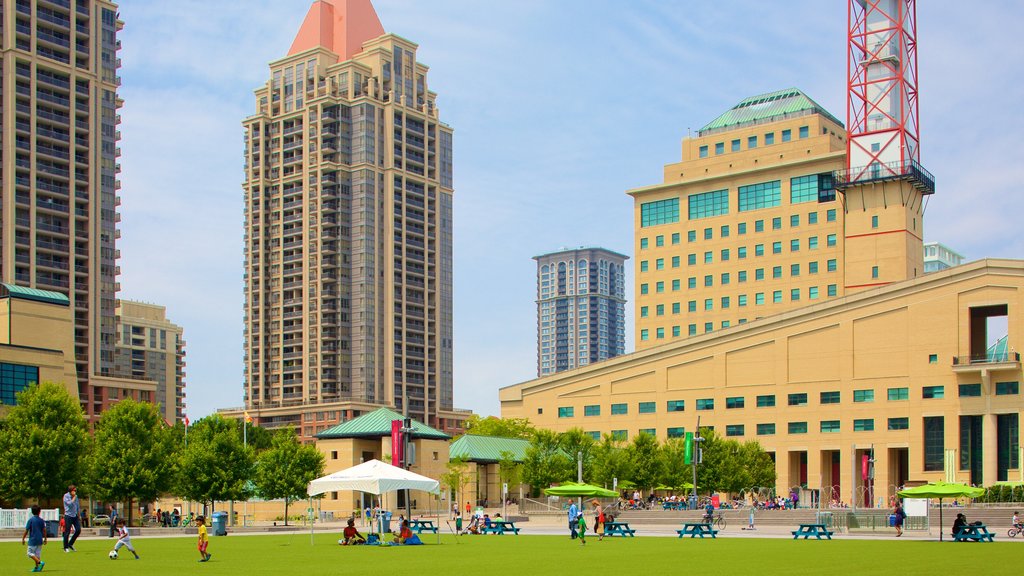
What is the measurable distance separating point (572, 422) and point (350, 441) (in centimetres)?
2536

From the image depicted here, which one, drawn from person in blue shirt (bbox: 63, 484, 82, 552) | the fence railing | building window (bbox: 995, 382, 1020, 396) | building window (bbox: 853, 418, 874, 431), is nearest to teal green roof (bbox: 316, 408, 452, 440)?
building window (bbox: 853, 418, 874, 431)

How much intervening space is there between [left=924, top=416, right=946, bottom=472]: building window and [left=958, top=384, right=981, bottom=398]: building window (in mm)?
2712

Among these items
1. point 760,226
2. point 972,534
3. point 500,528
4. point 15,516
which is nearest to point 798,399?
point 760,226

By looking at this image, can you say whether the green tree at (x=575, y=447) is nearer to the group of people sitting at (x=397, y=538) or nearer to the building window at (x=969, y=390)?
the building window at (x=969, y=390)

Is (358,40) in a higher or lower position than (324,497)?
higher

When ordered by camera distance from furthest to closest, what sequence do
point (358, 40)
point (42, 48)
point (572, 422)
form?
point (358, 40) → point (42, 48) → point (572, 422)

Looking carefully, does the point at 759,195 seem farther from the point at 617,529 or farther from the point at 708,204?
the point at 617,529

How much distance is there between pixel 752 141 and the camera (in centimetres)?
13000

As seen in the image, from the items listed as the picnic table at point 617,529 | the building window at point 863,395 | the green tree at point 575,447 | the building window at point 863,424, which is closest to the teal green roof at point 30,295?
the green tree at point 575,447

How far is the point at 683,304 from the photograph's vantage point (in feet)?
422

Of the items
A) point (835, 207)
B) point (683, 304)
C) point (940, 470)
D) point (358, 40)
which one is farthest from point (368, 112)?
point (940, 470)

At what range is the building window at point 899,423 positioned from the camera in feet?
315

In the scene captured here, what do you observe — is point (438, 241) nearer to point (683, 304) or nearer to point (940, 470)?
point (683, 304)

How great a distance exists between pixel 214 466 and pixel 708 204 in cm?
6981
